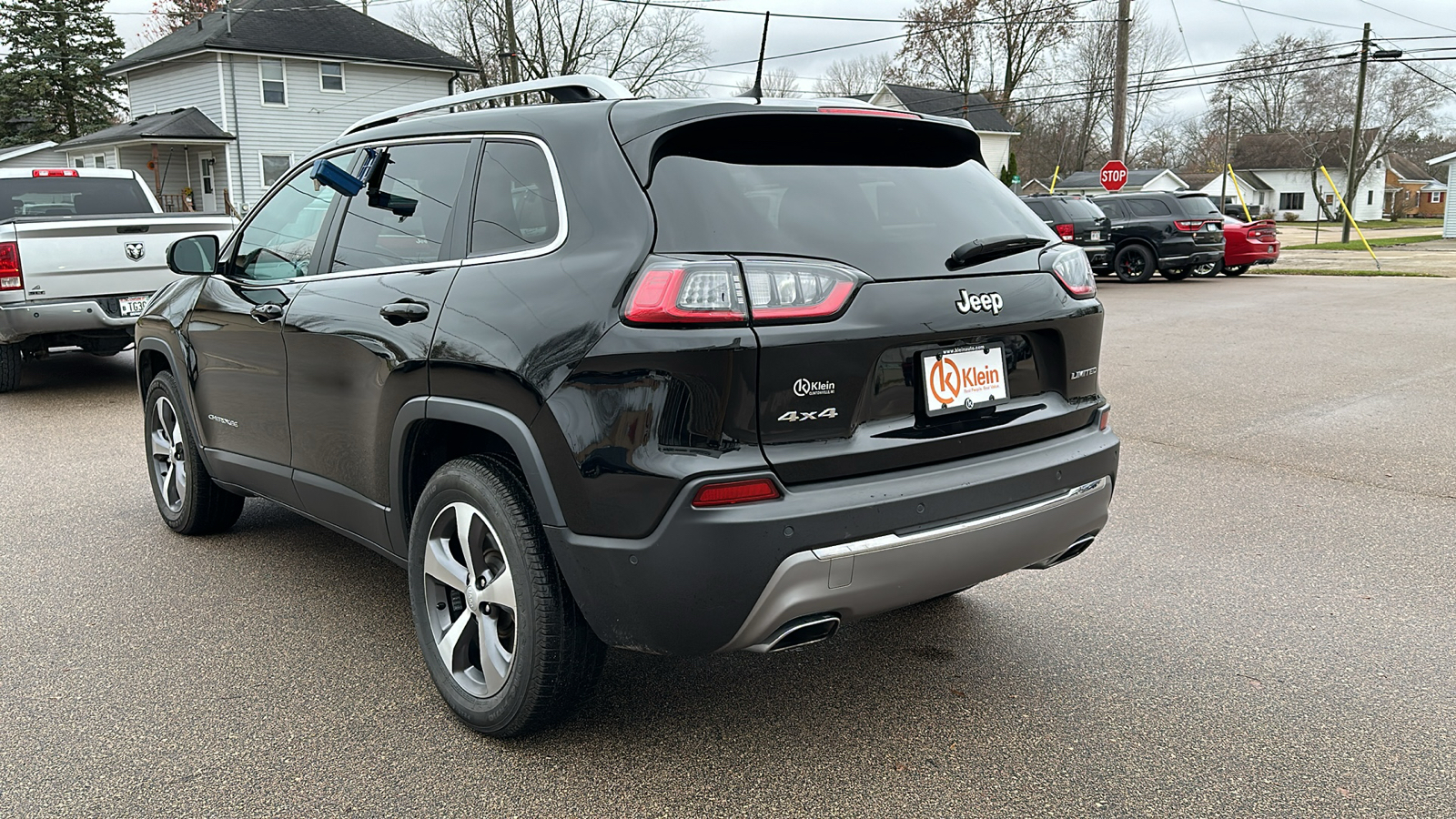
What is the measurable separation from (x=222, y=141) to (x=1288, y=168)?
74023mm

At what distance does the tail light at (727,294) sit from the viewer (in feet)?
8.77

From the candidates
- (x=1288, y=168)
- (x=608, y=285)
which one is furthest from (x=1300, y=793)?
(x=1288, y=168)

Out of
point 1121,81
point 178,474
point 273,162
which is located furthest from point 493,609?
point 273,162

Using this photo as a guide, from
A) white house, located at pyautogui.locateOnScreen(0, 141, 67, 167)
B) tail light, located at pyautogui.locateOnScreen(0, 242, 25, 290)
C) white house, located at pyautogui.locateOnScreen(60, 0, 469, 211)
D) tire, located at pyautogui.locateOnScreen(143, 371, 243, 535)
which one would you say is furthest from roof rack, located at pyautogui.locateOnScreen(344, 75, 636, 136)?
white house, located at pyautogui.locateOnScreen(0, 141, 67, 167)

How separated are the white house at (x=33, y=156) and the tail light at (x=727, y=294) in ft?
130

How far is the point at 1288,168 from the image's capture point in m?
82.8

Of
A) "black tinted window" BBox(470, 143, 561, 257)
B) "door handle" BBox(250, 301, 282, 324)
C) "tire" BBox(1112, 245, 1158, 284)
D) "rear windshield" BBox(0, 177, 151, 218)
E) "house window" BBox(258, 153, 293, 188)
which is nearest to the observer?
"black tinted window" BBox(470, 143, 561, 257)

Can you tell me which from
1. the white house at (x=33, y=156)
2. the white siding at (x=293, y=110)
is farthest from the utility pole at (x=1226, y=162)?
the white house at (x=33, y=156)

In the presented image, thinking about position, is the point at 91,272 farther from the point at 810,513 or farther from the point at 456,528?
the point at 810,513

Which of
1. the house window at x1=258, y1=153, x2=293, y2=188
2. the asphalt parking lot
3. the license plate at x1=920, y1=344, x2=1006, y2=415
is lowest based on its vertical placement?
the asphalt parking lot

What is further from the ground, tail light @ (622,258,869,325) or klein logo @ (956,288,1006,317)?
tail light @ (622,258,869,325)

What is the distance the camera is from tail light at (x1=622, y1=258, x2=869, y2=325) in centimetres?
267

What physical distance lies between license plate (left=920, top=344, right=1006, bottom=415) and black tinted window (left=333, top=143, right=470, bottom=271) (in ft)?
4.88

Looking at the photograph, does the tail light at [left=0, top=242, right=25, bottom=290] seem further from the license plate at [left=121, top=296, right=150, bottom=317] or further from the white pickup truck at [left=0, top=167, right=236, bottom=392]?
the license plate at [left=121, top=296, right=150, bottom=317]
